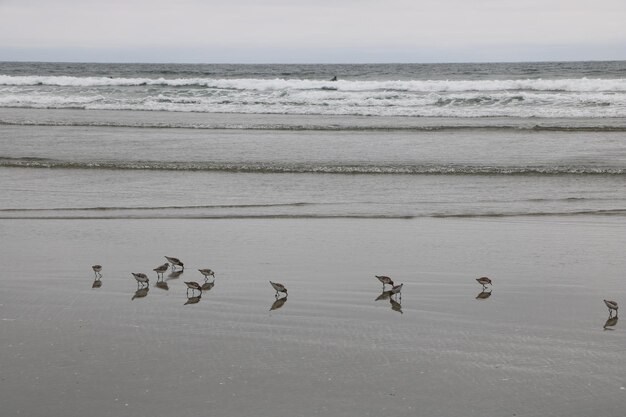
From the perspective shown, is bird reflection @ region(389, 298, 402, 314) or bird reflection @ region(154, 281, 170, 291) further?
bird reflection @ region(154, 281, 170, 291)

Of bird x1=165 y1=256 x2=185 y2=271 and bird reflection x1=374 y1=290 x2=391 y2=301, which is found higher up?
bird reflection x1=374 y1=290 x2=391 y2=301

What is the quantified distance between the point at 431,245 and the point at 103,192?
22.8ft

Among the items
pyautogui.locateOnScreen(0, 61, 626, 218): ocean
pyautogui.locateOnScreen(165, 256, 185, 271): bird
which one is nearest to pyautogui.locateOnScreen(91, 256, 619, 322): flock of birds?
pyautogui.locateOnScreen(165, 256, 185, 271): bird

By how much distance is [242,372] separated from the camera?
533cm

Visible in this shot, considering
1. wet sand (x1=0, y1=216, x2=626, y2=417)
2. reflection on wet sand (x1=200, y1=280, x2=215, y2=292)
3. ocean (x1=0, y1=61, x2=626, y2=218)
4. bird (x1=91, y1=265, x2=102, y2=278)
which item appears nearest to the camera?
wet sand (x1=0, y1=216, x2=626, y2=417)

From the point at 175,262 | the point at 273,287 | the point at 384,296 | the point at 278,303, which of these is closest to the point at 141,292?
the point at 175,262

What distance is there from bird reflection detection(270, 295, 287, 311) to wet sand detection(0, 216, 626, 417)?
72 millimetres

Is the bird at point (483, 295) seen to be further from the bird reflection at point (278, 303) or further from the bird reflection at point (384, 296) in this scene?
the bird reflection at point (278, 303)

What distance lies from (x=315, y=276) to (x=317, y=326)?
1.60 meters

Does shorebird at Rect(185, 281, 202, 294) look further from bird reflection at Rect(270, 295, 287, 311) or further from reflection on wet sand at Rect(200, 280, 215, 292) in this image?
bird reflection at Rect(270, 295, 287, 311)

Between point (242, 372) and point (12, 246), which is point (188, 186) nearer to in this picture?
point (12, 246)

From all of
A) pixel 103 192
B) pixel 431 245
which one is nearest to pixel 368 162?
pixel 103 192

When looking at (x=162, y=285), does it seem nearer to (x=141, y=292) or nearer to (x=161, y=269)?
(x=161, y=269)

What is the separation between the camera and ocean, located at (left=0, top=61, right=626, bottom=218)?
12.3 metres
